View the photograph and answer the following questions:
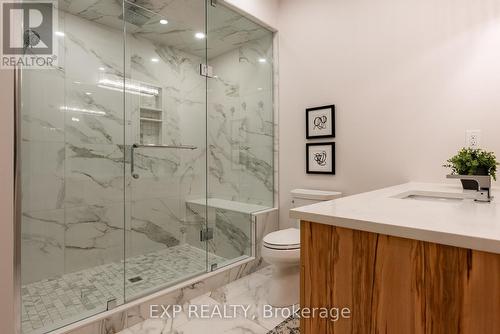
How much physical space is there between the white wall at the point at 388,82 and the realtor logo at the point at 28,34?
2.00 meters

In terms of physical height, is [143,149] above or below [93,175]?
above

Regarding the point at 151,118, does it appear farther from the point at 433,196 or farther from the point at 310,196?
the point at 433,196

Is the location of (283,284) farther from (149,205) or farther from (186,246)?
(149,205)

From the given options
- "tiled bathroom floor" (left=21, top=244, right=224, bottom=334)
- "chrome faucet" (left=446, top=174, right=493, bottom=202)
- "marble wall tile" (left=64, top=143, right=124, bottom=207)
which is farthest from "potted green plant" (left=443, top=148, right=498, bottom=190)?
"marble wall tile" (left=64, top=143, right=124, bottom=207)

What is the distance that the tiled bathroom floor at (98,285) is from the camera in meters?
1.57

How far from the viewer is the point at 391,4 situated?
214 cm

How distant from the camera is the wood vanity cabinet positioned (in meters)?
0.71

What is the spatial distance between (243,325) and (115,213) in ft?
5.19

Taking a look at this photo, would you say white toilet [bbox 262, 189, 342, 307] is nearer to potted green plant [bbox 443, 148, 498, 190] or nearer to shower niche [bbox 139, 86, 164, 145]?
potted green plant [bbox 443, 148, 498, 190]

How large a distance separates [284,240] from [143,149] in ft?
5.33

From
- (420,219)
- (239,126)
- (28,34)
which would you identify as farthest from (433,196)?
(28,34)

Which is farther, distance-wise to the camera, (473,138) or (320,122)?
(320,122)

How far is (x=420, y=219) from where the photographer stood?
87cm

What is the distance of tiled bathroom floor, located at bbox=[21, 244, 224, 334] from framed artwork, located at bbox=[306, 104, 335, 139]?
56.0 inches
